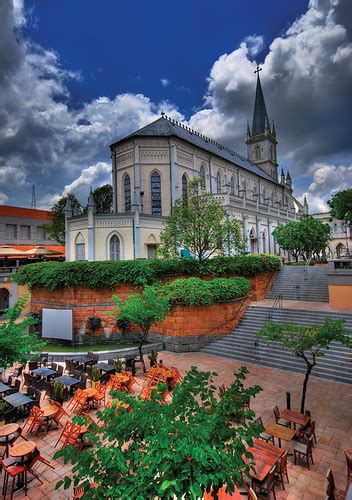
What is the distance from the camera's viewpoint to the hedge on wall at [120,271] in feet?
61.7

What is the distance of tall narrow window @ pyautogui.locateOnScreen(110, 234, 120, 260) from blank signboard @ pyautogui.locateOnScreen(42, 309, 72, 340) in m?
9.40

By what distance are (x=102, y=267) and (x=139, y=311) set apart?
7027mm

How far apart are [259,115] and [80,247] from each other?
57900 mm

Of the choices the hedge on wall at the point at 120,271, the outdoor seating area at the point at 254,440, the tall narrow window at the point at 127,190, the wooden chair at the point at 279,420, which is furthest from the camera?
the tall narrow window at the point at 127,190

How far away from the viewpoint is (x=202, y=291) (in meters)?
16.6

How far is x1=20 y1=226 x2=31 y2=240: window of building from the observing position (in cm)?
4366

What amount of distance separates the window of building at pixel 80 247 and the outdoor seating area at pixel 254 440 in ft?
52.8

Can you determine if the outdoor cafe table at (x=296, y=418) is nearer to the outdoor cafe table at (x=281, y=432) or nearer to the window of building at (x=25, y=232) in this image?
the outdoor cafe table at (x=281, y=432)

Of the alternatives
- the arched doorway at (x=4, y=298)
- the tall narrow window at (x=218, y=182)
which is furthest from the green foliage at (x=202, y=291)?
the tall narrow window at (x=218, y=182)

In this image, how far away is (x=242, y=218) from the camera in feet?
108

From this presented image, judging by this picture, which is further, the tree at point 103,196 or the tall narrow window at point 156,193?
the tree at point 103,196

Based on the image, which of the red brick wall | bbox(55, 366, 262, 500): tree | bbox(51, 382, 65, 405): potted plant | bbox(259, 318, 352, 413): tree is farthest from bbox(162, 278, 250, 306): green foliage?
bbox(55, 366, 262, 500): tree

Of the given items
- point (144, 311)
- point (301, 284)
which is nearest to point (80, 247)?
point (144, 311)

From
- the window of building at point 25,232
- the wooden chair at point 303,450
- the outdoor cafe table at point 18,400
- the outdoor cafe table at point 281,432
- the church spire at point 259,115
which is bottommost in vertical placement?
the wooden chair at point 303,450
